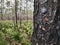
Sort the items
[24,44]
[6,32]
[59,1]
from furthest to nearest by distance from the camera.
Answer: [6,32] < [24,44] < [59,1]

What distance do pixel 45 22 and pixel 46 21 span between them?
0.01m

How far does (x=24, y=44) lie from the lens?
9.50 meters

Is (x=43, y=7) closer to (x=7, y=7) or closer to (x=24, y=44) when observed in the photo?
(x=24, y=44)

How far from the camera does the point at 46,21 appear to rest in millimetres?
1507

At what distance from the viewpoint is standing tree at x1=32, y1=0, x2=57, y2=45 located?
57.7 inches

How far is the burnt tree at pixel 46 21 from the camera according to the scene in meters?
1.46

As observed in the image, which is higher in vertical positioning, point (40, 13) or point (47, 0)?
point (47, 0)

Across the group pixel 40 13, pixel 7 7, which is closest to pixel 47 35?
pixel 40 13

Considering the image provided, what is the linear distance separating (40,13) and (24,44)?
807cm

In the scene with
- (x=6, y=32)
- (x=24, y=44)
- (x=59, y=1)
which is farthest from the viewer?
(x=6, y=32)

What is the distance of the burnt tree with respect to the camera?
4.78 feet

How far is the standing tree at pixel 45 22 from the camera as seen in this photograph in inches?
57.7

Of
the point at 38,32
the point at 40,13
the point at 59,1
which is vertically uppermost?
the point at 59,1

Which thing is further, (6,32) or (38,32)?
(6,32)
